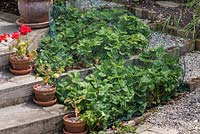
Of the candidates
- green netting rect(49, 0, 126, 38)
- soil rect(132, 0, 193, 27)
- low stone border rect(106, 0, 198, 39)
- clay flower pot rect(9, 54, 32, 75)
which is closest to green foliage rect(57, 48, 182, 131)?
clay flower pot rect(9, 54, 32, 75)

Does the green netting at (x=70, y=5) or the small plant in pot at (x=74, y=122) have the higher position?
the green netting at (x=70, y=5)

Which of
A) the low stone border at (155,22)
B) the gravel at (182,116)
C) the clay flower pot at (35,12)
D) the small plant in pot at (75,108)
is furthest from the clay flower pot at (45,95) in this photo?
the low stone border at (155,22)

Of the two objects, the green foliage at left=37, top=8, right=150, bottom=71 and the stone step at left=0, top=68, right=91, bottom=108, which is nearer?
the stone step at left=0, top=68, right=91, bottom=108

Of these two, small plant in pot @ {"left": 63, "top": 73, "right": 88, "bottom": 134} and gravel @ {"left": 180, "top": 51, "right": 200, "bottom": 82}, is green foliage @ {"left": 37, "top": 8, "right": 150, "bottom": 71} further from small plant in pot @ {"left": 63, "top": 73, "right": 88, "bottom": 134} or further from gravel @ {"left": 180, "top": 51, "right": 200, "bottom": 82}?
gravel @ {"left": 180, "top": 51, "right": 200, "bottom": 82}

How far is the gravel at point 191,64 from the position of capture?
4.96 metres

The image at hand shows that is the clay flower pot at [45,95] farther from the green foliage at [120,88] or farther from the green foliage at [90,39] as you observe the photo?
the green foliage at [90,39]

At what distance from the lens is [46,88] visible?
418 centimetres

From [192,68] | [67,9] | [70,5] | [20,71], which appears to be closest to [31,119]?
[20,71]

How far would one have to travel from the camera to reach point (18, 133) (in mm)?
3781

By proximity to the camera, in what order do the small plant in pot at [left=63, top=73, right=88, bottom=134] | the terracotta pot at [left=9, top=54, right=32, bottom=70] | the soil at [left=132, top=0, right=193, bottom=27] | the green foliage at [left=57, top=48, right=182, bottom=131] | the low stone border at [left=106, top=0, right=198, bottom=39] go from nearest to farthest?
1. the small plant in pot at [left=63, top=73, right=88, bottom=134]
2. the green foliage at [left=57, top=48, right=182, bottom=131]
3. the terracotta pot at [left=9, top=54, right=32, bottom=70]
4. the low stone border at [left=106, top=0, right=198, bottom=39]
5. the soil at [left=132, top=0, right=193, bottom=27]

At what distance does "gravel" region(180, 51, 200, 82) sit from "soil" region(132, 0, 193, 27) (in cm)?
57

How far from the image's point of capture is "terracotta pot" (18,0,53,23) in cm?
503

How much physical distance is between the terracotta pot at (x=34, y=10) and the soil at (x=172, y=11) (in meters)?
1.64

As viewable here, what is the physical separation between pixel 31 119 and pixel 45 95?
29 cm
